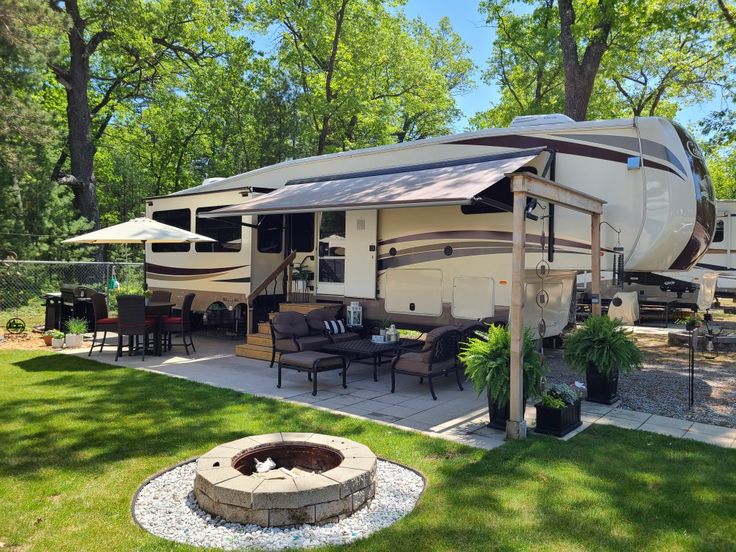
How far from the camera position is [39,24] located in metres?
13.7

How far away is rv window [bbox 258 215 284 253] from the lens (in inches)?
433

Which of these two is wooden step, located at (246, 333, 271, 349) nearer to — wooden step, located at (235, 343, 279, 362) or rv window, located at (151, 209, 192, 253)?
wooden step, located at (235, 343, 279, 362)

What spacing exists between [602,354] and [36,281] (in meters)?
15.3

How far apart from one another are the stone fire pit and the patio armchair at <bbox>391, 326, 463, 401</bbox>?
2.77m

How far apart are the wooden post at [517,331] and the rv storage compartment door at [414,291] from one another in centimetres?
337

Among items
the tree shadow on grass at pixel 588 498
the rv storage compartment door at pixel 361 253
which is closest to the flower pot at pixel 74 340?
the rv storage compartment door at pixel 361 253

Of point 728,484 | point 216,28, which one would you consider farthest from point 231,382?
point 216,28

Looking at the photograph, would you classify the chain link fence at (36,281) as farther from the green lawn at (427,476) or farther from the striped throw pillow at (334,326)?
the green lawn at (427,476)

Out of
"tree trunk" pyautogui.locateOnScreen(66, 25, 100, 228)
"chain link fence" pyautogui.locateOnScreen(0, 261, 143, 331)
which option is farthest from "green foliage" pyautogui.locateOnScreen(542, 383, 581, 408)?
"tree trunk" pyautogui.locateOnScreen(66, 25, 100, 228)

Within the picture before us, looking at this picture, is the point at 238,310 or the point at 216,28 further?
the point at 216,28

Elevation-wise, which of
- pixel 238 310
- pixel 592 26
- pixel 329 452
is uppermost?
pixel 592 26

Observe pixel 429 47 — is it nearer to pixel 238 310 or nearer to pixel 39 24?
pixel 39 24

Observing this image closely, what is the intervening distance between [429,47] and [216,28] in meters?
11.0

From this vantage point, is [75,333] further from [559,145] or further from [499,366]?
[559,145]
